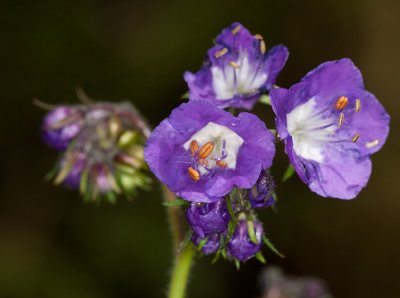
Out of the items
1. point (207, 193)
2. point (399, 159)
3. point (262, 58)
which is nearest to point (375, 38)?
point (399, 159)

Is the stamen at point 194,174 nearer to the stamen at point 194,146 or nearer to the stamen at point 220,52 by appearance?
the stamen at point 194,146

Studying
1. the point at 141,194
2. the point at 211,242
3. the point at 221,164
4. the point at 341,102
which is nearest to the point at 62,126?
the point at 221,164

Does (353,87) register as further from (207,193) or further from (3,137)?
(3,137)

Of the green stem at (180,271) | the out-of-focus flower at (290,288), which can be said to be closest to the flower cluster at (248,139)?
the green stem at (180,271)

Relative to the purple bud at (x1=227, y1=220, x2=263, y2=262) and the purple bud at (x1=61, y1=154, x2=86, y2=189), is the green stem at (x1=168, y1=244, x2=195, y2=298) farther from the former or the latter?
the purple bud at (x1=61, y1=154, x2=86, y2=189)

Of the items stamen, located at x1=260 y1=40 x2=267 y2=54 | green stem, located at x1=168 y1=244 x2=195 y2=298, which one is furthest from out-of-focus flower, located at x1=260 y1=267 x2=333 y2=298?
stamen, located at x1=260 y1=40 x2=267 y2=54

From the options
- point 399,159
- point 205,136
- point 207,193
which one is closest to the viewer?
point 207,193
